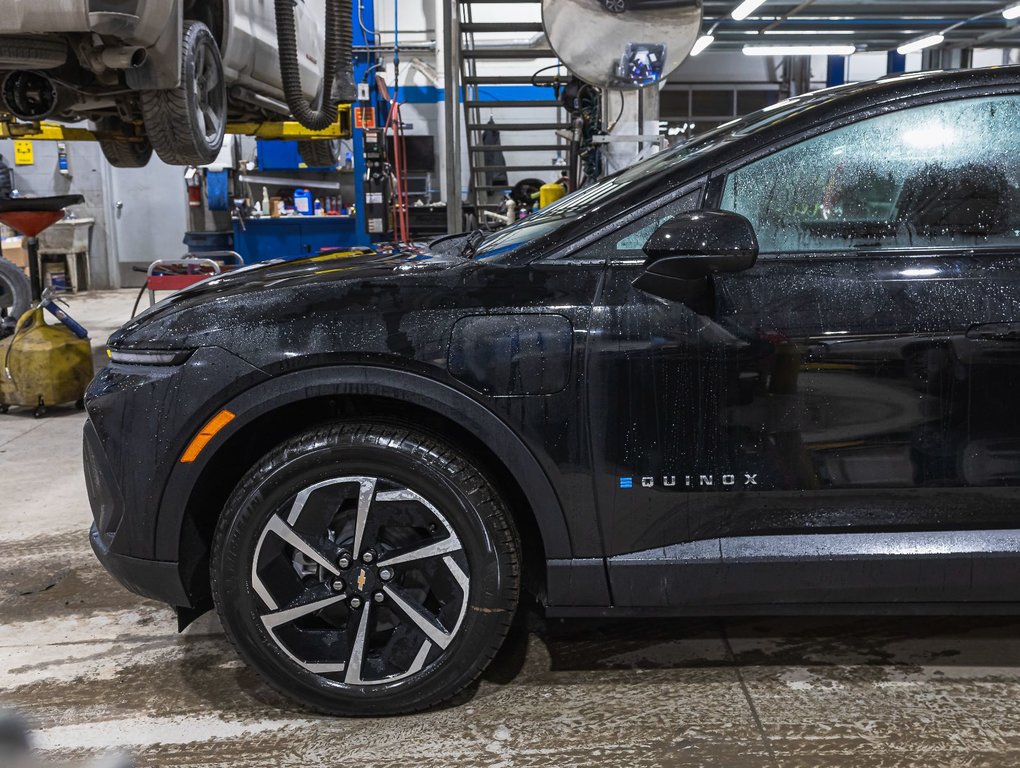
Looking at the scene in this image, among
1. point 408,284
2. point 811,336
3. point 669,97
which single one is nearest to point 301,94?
point 408,284

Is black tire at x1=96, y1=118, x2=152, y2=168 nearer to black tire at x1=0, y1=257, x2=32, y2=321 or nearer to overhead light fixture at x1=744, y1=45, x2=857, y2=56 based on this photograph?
black tire at x1=0, y1=257, x2=32, y2=321

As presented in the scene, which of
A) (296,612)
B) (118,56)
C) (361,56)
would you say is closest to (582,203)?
(296,612)

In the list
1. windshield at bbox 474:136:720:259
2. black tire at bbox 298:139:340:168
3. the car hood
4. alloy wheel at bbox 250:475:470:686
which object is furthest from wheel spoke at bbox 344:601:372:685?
black tire at bbox 298:139:340:168

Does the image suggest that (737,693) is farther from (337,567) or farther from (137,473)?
(137,473)

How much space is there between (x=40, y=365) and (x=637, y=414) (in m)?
5.10

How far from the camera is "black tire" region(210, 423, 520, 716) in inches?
89.1

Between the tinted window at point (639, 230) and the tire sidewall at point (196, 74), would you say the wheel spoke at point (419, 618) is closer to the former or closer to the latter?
the tinted window at point (639, 230)

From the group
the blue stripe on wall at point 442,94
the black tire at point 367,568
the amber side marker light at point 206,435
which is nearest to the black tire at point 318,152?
the blue stripe on wall at point 442,94

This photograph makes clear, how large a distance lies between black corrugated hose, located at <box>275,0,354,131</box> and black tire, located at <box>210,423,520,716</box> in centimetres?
462

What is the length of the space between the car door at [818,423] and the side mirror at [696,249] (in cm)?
4

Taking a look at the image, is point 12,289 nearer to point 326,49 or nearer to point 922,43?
point 326,49

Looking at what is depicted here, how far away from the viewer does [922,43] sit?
1312 cm

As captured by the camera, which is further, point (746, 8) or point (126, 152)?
point (746, 8)

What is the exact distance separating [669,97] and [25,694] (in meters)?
16.0
